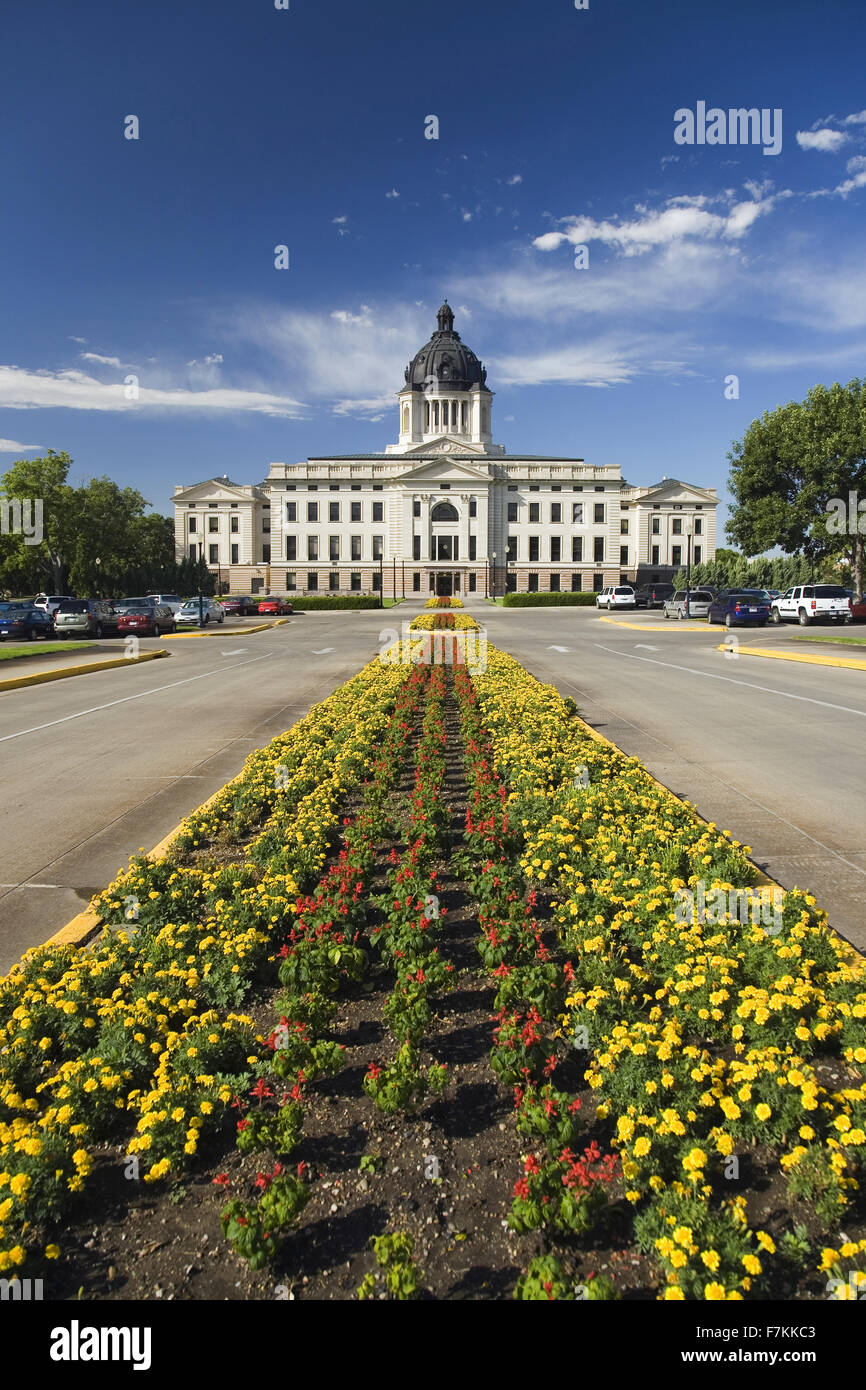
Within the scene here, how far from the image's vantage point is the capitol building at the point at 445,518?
98125 millimetres

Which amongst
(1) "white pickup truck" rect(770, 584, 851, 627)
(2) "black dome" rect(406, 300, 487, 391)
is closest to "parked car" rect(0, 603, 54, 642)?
(1) "white pickup truck" rect(770, 584, 851, 627)

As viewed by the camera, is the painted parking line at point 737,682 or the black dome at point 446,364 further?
the black dome at point 446,364

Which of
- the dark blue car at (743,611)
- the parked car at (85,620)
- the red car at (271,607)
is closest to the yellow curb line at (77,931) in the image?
the parked car at (85,620)

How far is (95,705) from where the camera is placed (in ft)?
50.8

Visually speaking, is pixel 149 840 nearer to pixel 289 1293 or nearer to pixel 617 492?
pixel 289 1293

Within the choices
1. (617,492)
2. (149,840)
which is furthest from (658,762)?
(617,492)

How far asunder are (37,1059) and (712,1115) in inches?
123

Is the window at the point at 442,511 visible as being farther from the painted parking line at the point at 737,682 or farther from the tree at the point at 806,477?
the painted parking line at the point at 737,682

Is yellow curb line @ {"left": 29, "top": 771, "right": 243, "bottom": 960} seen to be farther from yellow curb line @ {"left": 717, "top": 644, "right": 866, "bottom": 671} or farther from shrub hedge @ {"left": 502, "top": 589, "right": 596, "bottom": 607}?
shrub hedge @ {"left": 502, "top": 589, "right": 596, "bottom": 607}

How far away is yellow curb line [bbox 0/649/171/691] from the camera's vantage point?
18.5m

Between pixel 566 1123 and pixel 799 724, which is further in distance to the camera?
pixel 799 724

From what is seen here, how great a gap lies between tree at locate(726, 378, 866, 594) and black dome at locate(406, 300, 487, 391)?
223 feet

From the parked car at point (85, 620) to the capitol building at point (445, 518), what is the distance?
57.6 meters

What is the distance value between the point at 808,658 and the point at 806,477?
29.3 metres
